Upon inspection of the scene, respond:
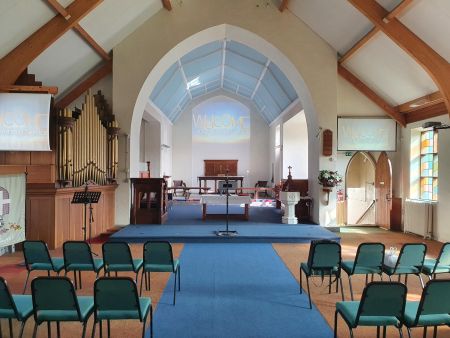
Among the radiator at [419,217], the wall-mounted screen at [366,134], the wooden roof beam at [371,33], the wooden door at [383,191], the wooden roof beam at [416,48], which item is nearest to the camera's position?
the wooden roof beam at [371,33]

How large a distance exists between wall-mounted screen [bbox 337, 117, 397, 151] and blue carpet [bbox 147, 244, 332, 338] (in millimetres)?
4444

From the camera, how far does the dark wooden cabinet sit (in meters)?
19.2

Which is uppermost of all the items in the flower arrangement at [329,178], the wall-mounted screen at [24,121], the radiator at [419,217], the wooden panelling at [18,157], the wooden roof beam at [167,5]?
the wooden roof beam at [167,5]

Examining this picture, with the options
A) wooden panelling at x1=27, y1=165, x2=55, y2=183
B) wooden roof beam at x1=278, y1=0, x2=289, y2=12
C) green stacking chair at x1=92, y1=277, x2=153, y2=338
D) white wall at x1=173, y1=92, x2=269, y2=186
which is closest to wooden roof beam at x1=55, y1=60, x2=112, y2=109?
wooden panelling at x1=27, y1=165, x2=55, y2=183

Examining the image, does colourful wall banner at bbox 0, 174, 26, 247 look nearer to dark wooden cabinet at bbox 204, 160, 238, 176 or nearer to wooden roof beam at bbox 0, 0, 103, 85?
wooden roof beam at bbox 0, 0, 103, 85

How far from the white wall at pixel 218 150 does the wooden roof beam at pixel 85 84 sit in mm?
9734

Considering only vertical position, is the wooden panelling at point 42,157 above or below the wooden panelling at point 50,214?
above

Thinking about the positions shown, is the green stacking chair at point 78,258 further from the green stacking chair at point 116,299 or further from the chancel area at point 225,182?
the green stacking chair at point 116,299

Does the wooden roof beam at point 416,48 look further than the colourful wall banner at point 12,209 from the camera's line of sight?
Yes

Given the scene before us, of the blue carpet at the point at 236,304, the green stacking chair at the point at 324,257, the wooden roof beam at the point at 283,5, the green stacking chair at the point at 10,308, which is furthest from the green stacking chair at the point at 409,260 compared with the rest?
the wooden roof beam at the point at 283,5

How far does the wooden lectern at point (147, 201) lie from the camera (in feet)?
30.7

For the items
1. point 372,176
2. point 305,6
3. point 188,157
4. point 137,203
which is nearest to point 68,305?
point 137,203

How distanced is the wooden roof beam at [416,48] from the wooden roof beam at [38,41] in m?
5.08

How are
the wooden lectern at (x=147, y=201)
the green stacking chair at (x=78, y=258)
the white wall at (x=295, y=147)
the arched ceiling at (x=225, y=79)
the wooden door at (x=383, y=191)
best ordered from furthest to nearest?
the white wall at (x=295, y=147)
the arched ceiling at (x=225, y=79)
the wooden door at (x=383, y=191)
the wooden lectern at (x=147, y=201)
the green stacking chair at (x=78, y=258)
